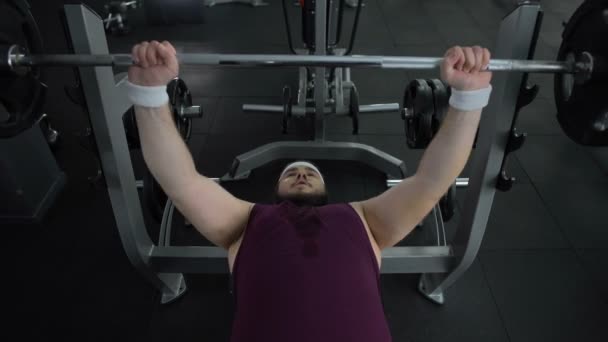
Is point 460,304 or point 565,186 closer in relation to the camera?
point 460,304

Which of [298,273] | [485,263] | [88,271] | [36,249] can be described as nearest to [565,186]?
[485,263]

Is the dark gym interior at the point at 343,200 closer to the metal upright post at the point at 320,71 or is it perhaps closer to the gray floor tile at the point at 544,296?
the gray floor tile at the point at 544,296

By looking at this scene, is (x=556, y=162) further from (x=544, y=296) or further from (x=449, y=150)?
(x=449, y=150)

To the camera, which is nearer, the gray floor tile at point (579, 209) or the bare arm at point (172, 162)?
the bare arm at point (172, 162)

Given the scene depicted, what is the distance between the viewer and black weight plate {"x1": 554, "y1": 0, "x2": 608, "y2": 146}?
104 centimetres

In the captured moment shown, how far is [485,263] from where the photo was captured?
186 centimetres

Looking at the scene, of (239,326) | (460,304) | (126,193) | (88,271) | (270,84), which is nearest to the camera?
(239,326)

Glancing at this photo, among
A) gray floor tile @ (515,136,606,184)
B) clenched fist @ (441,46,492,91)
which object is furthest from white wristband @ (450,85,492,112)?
gray floor tile @ (515,136,606,184)

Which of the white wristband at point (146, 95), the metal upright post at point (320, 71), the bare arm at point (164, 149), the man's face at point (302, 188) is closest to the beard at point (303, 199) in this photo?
the man's face at point (302, 188)

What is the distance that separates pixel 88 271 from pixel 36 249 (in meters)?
0.28

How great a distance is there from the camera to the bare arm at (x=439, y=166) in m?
0.98

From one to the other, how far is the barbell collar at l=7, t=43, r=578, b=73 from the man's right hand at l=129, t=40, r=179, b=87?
0.10ft

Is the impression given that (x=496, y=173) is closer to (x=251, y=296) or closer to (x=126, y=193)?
(x=251, y=296)

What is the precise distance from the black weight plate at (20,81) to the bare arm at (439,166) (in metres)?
0.97
